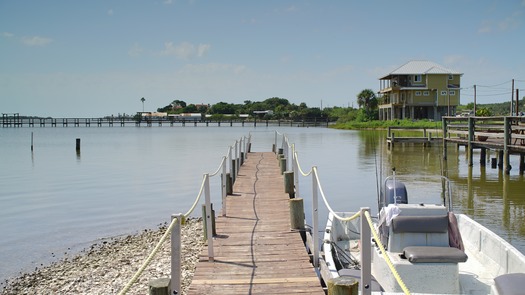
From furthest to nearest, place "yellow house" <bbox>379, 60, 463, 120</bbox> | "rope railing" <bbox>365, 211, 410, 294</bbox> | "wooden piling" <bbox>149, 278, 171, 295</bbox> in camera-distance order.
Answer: "yellow house" <bbox>379, 60, 463, 120</bbox> → "wooden piling" <bbox>149, 278, 171, 295</bbox> → "rope railing" <bbox>365, 211, 410, 294</bbox>

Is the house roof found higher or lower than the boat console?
higher

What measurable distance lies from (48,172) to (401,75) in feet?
184

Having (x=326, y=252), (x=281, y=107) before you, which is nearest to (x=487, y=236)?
(x=326, y=252)

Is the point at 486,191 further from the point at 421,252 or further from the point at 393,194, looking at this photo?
the point at 421,252

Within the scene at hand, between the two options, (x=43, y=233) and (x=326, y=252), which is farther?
(x=43, y=233)

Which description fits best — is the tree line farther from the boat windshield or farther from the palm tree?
the boat windshield

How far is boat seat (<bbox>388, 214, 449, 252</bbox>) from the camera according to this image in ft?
27.2

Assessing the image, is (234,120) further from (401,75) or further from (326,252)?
(326,252)

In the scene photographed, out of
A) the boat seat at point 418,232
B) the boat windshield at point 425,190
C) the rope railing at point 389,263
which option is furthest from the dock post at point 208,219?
the boat windshield at point 425,190

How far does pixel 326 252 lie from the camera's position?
9.38m

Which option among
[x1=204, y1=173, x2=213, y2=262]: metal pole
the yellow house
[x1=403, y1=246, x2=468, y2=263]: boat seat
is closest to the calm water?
[x1=403, y1=246, x2=468, y2=263]: boat seat

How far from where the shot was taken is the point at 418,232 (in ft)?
27.4

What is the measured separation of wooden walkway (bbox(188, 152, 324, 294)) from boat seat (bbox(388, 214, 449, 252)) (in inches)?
59.5

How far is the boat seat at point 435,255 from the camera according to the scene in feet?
25.2
